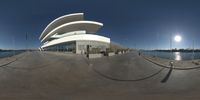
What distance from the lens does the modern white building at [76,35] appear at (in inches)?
2384

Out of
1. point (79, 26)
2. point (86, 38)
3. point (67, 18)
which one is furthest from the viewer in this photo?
point (67, 18)

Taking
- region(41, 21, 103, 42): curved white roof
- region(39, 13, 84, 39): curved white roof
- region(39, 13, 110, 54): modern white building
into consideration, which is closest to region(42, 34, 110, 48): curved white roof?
region(39, 13, 110, 54): modern white building

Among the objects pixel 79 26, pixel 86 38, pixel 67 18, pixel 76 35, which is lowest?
pixel 86 38

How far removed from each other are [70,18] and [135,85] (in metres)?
62.7

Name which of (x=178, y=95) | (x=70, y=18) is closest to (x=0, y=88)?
(x=178, y=95)

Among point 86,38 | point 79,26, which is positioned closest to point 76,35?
point 86,38

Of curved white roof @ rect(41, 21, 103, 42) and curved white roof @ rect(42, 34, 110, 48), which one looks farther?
curved white roof @ rect(41, 21, 103, 42)

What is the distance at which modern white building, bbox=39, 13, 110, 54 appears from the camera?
6056cm

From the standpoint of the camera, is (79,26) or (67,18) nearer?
(79,26)

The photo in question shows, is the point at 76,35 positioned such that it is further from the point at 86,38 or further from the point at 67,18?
the point at 67,18

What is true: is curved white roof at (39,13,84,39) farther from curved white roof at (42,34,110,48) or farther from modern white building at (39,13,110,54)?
curved white roof at (42,34,110,48)

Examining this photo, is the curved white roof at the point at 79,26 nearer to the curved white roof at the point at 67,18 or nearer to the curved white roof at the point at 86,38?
the curved white roof at the point at 67,18

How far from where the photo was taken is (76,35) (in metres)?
61.8

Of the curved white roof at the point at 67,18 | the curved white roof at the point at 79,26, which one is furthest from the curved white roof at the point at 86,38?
the curved white roof at the point at 67,18
